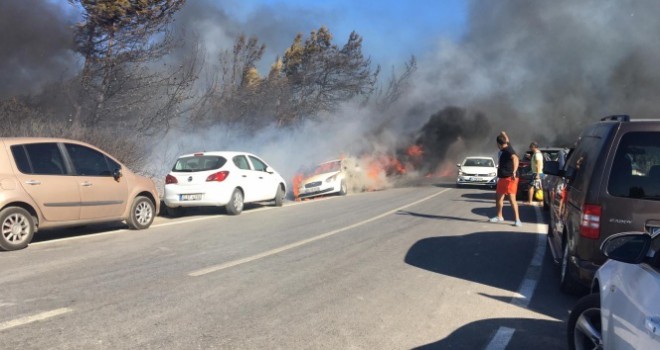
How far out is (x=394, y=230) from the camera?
905cm

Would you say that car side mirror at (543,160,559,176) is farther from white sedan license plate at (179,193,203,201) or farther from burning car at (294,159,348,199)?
burning car at (294,159,348,199)

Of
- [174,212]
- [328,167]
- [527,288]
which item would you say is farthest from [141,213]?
[328,167]

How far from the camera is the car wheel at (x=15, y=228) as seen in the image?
6.84m

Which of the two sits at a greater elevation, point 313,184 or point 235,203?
point 313,184

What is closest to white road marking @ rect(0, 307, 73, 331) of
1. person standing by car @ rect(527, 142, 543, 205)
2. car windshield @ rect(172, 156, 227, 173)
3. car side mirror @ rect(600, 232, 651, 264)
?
car side mirror @ rect(600, 232, 651, 264)

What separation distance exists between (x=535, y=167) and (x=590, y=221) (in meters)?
9.34

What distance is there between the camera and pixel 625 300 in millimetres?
2619

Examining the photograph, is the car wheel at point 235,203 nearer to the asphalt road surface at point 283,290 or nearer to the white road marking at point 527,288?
the asphalt road surface at point 283,290

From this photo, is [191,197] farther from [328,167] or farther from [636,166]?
[636,166]

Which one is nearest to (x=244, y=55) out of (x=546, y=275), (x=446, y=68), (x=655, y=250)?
(x=446, y=68)

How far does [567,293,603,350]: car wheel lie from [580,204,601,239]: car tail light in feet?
3.76

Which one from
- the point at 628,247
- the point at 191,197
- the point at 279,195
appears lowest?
the point at 628,247

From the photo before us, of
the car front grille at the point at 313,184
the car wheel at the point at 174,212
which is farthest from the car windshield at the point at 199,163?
the car front grille at the point at 313,184

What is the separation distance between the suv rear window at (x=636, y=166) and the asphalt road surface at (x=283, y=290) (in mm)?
Result: 1231
